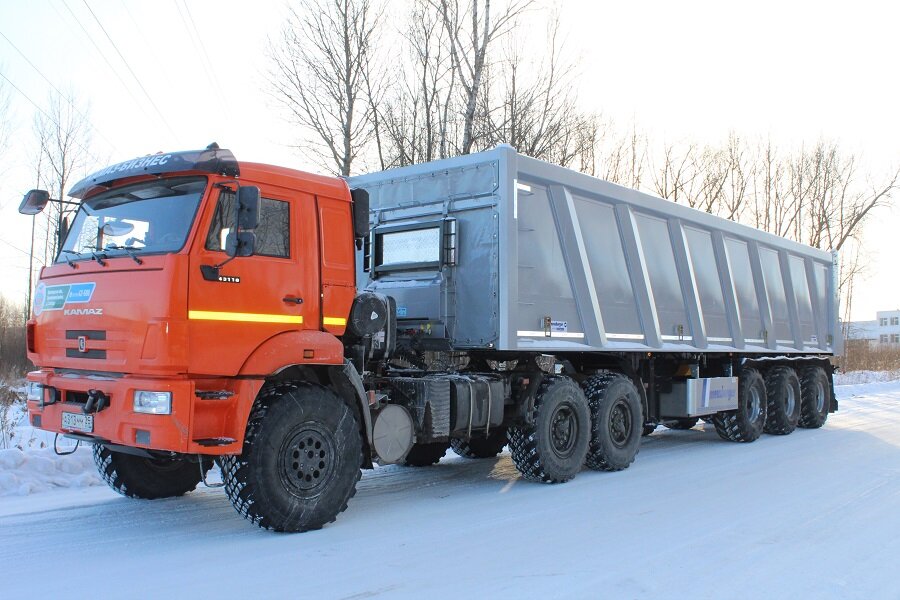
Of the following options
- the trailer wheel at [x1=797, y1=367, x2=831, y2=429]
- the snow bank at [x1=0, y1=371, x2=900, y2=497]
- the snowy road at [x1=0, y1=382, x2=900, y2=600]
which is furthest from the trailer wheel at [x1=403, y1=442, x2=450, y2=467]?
the trailer wheel at [x1=797, y1=367, x2=831, y2=429]

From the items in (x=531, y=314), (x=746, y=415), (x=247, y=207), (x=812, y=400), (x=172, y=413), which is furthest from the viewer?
(x=812, y=400)

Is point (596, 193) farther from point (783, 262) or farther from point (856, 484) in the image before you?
point (783, 262)

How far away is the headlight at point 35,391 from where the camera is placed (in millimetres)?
5859

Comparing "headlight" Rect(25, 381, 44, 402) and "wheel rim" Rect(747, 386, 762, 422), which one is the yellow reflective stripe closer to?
"headlight" Rect(25, 381, 44, 402)

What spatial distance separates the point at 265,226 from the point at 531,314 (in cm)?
328

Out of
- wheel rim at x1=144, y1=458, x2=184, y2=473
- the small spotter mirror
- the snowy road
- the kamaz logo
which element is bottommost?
the snowy road

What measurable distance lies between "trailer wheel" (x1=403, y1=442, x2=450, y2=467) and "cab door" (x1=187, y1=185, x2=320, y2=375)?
3716 mm

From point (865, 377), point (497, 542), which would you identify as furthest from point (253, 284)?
point (865, 377)

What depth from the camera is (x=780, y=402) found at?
43.8 feet

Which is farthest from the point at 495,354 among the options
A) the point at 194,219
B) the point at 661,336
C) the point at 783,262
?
the point at 783,262

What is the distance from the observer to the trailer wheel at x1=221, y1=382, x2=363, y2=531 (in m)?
5.49

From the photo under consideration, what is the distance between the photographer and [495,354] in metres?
8.31

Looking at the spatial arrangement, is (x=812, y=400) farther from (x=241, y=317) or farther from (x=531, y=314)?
(x=241, y=317)

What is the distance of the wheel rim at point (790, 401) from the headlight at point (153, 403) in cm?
1176
